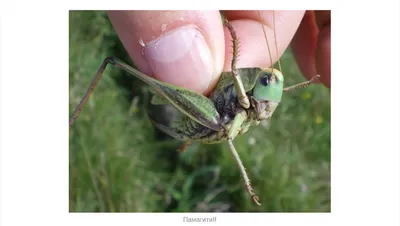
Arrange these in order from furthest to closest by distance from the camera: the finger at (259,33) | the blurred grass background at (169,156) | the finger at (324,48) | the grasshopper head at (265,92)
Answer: the blurred grass background at (169,156) < the finger at (324,48) < the finger at (259,33) < the grasshopper head at (265,92)

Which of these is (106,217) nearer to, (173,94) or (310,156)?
(173,94)

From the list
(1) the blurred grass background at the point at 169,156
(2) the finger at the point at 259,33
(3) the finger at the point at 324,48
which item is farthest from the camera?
(1) the blurred grass background at the point at 169,156

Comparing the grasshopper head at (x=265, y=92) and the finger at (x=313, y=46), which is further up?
the finger at (x=313, y=46)

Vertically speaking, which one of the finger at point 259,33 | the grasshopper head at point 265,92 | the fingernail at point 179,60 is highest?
the finger at point 259,33

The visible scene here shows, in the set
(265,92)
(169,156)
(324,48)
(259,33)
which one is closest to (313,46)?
(324,48)

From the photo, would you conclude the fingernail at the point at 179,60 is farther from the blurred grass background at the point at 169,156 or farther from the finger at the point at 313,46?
the blurred grass background at the point at 169,156

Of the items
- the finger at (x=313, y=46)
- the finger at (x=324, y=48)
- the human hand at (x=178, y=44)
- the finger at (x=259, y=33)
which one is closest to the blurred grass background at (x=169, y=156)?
the finger at (x=313, y=46)

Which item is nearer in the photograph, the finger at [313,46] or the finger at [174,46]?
the finger at [174,46]
